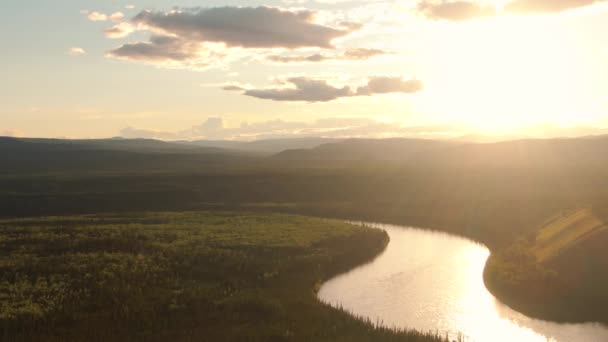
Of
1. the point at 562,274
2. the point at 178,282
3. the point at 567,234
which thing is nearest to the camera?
the point at 562,274

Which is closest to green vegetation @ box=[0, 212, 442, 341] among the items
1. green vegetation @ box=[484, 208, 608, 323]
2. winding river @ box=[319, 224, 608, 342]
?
winding river @ box=[319, 224, 608, 342]

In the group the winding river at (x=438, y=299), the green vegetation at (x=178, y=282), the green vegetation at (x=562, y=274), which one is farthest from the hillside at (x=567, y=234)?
the green vegetation at (x=178, y=282)

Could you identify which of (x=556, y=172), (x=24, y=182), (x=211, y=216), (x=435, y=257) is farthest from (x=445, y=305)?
(x=24, y=182)

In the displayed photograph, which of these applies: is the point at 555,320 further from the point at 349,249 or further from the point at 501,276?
the point at 349,249

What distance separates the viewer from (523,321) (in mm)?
38000

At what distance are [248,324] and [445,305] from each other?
1589 centimetres

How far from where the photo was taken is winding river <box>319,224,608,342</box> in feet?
118

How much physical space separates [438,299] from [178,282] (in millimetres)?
20752

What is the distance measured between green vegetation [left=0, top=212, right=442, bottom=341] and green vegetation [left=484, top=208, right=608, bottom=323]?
13.1 metres

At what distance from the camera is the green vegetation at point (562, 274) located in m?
39.2

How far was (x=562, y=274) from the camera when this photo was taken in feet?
141

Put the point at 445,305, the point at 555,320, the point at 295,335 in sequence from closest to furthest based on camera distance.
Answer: the point at 295,335 → the point at 555,320 → the point at 445,305

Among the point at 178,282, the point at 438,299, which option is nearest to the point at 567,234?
the point at 438,299

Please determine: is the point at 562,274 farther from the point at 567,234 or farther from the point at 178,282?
the point at 178,282
